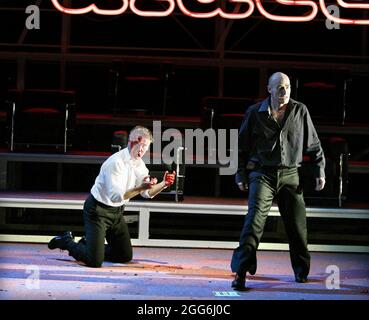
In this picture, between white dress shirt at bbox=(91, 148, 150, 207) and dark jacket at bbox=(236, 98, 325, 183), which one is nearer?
dark jacket at bbox=(236, 98, 325, 183)

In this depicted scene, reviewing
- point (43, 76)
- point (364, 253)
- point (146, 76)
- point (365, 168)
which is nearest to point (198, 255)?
point (364, 253)

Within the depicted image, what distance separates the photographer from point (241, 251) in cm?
668

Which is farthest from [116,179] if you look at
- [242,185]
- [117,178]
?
[242,185]

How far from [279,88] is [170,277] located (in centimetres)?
195

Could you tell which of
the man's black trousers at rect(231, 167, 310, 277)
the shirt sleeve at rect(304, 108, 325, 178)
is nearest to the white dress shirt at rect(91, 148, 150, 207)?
the man's black trousers at rect(231, 167, 310, 277)

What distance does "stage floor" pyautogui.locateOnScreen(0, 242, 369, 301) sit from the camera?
648cm

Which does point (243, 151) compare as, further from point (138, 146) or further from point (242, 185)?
point (138, 146)

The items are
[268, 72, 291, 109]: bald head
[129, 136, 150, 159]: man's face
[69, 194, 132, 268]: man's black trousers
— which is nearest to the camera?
[268, 72, 291, 109]: bald head

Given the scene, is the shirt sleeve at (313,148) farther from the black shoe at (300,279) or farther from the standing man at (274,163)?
the black shoe at (300,279)

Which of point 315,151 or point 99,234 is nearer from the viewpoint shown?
point 315,151

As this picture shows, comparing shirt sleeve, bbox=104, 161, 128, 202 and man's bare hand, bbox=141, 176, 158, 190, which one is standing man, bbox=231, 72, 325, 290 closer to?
man's bare hand, bbox=141, 176, 158, 190

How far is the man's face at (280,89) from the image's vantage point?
6.63 m

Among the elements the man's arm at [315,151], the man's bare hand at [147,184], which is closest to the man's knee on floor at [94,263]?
the man's bare hand at [147,184]

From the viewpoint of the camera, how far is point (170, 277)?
725 centimetres
